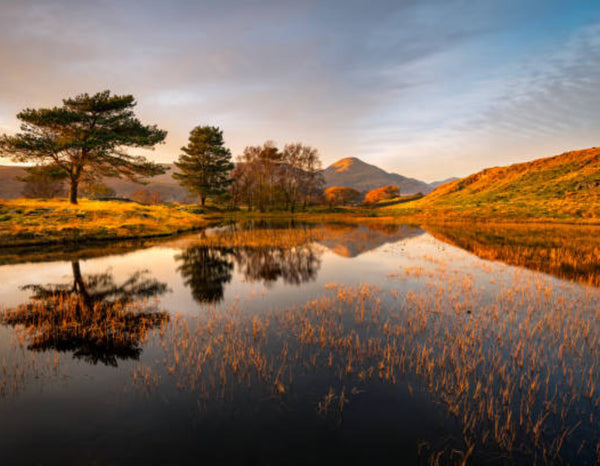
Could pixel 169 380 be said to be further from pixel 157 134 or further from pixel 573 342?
pixel 157 134

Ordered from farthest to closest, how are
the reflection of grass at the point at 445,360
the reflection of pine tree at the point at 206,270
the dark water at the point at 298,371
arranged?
1. the reflection of pine tree at the point at 206,270
2. the reflection of grass at the point at 445,360
3. the dark water at the point at 298,371

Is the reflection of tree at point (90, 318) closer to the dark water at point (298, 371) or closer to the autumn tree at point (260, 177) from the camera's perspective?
the dark water at point (298, 371)

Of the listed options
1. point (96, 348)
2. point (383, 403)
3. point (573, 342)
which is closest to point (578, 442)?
point (383, 403)

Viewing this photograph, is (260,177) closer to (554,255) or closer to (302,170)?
(302,170)

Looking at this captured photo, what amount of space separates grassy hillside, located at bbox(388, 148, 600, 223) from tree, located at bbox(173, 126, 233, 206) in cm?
6388

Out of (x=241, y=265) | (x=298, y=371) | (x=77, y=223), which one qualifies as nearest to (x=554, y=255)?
(x=241, y=265)

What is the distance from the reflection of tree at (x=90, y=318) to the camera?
862 centimetres

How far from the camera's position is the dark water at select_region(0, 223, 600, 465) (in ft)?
16.4

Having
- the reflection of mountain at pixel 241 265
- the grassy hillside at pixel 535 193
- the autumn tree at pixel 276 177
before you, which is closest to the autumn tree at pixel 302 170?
the autumn tree at pixel 276 177

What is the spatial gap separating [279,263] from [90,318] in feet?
42.9

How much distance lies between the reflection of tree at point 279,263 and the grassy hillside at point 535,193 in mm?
60669

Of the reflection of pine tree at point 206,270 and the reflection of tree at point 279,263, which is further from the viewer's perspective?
the reflection of tree at point 279,263

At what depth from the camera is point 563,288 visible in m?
14.6

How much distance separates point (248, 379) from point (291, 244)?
24.1 m
